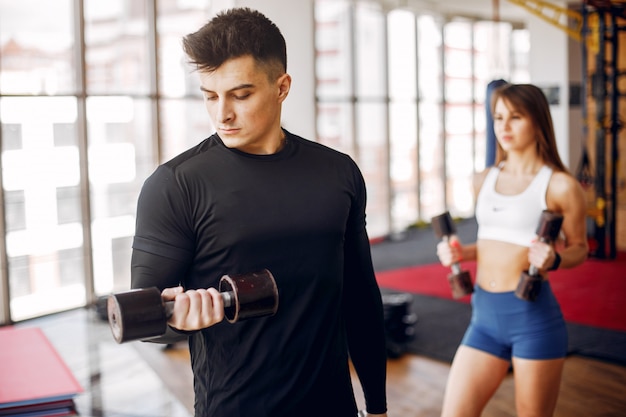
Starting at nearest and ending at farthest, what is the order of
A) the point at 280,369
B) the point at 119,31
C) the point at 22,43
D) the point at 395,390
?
1. the point at 280,369
2. the point at 395,390
3. the point at 22,43
4. the point at 119,31

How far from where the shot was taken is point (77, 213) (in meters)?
6.07

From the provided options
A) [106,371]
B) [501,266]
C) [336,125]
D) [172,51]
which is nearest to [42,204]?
[172,51]

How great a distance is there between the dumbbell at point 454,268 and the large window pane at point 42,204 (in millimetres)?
3993

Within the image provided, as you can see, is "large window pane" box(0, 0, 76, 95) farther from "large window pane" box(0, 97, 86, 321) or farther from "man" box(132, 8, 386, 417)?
"man" box(132, 8, 386, 417)

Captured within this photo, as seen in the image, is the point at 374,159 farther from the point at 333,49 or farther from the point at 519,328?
the point at 519,328

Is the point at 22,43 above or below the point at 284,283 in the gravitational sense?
above

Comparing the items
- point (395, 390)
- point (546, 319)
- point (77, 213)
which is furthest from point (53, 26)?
point (546, 319)

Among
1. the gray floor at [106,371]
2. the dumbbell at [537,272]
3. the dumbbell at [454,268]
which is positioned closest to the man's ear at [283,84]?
the dumbbell at [537,272]

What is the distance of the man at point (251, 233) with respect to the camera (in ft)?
4.01

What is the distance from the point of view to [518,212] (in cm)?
237

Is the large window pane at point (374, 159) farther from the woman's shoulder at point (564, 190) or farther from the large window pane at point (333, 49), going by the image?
the woman's shoulder at point (564, 190)

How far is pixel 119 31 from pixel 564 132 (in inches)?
258

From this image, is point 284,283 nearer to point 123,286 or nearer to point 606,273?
point 123,286

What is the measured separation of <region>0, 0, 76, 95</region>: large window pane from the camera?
18.7 feet
